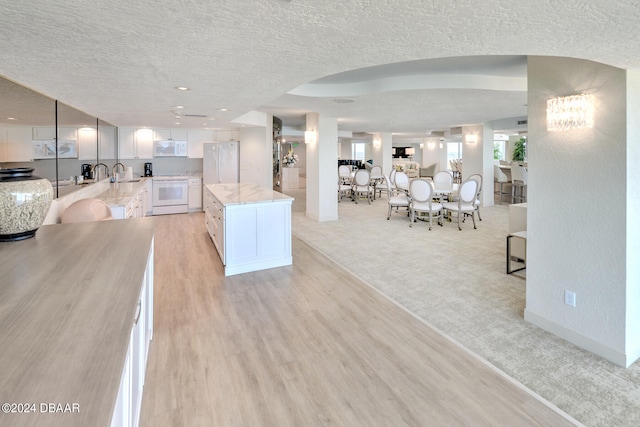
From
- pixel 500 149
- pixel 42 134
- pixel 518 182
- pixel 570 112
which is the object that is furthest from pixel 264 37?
pixel 500 149

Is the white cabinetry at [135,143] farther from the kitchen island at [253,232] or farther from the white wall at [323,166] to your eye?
the kitchen island at [253,232]

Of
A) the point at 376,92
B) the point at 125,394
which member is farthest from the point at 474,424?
the point at 376,92

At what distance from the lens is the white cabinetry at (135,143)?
7.68m

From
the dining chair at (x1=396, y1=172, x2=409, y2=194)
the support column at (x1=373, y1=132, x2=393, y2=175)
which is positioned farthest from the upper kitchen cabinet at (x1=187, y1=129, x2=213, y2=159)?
the support column at (x1=373, y1=132, x2=393, y2=175)

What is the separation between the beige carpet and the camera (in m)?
2.00

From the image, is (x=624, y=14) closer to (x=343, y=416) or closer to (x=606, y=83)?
(x=606, y=83)

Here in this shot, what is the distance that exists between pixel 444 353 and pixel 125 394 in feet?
6.79

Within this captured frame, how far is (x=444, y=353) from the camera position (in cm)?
238

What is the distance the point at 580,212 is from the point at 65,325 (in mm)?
3070

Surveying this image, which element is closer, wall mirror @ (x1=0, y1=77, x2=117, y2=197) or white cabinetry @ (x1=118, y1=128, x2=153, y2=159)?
wall mirror @ (x1=0, y1=77, x2=117, y2=197)

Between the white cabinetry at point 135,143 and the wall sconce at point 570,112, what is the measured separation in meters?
7.95

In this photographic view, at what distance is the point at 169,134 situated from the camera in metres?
8.09

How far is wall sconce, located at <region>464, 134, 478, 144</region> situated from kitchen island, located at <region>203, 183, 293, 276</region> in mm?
7127

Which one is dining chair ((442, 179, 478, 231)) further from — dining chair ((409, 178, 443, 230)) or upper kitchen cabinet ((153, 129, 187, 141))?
upper kitchen cabinet ((153, 129, 187, 141))
